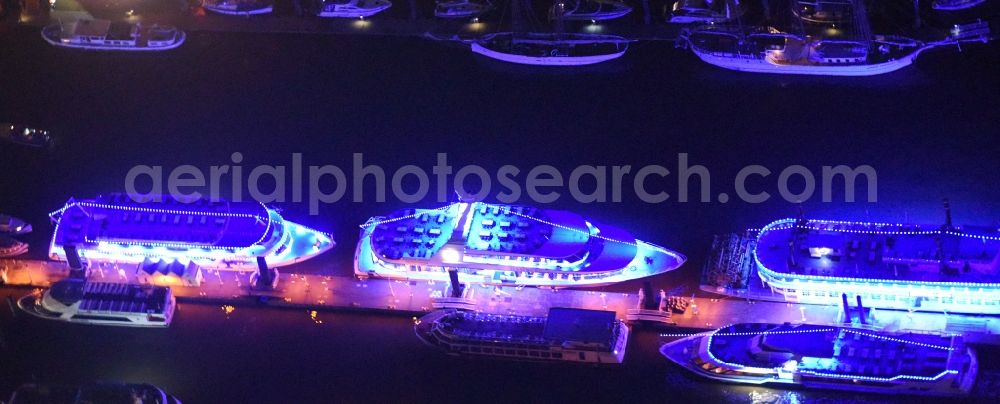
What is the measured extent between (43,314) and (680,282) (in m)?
12.1

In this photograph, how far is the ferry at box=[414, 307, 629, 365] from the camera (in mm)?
20844

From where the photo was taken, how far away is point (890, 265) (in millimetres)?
21484

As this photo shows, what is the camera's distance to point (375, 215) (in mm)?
24609

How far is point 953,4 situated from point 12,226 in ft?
71.5

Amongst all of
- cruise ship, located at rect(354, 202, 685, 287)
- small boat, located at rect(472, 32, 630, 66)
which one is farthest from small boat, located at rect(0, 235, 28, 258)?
small boat, located at rect(472, 32, 630, 66)

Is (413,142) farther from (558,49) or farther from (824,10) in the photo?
(824,10)

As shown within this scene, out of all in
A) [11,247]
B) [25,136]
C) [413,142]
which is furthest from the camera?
[25,136]

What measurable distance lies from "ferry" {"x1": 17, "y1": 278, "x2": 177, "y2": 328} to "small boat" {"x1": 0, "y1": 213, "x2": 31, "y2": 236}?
2.20 m

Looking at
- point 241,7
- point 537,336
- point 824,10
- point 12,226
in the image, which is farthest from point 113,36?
point 824,10

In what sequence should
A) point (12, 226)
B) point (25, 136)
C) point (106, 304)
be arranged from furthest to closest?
point (25, 136) → point (12, 226) → point (106, 304)

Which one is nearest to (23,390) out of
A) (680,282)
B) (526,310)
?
(526,310)

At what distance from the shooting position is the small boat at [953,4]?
28344 mm

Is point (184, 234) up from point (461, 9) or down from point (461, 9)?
down

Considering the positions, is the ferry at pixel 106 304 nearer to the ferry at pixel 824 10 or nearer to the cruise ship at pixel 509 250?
the cruise ship at pixel 509 250
